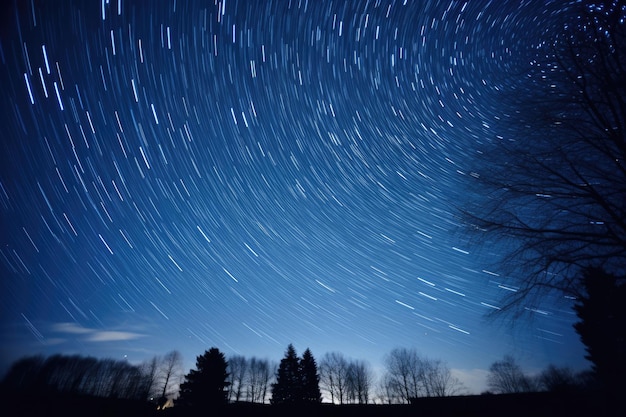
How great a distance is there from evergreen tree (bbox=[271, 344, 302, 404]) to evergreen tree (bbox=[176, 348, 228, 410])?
7415 mm

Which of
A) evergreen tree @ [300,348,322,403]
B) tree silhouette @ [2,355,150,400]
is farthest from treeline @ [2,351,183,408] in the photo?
evergreen tree @ [300,348,322,403]

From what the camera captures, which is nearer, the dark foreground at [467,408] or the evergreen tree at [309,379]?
the dark foreground at [467,408]

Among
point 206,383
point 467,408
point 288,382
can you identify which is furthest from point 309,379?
point 467,408

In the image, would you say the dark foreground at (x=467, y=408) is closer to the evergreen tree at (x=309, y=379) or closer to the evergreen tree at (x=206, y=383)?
the evergreen tree at (x=206, y=383)

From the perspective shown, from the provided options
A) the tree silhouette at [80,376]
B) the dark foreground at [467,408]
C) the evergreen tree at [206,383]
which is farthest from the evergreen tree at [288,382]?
the tree silhouette at [80,376]

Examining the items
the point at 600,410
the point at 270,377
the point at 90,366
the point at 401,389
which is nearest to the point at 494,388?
the point at 401,389

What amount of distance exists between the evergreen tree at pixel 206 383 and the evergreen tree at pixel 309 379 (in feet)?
35.1

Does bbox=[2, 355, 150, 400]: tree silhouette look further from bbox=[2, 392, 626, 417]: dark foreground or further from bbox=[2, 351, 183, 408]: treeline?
bbox=[2, 392, 626, 417]: dark foreground

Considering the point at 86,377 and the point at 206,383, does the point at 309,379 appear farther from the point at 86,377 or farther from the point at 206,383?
the point at 86,377

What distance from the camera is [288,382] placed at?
34219 millimetres

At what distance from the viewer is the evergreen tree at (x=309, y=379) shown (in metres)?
34.0

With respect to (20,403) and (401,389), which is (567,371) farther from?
(20,403)

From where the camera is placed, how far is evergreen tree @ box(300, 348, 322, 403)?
34.0 m

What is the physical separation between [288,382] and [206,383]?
36.8 ft
